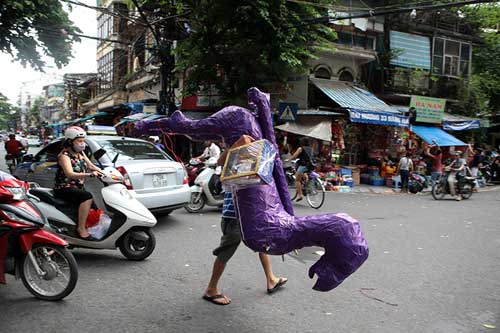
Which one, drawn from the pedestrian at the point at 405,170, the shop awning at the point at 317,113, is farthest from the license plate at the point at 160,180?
the pedestrian at the point at 405,170

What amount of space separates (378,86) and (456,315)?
15.4m

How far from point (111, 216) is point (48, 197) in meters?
0.71

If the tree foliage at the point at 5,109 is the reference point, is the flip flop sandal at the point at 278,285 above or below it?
below

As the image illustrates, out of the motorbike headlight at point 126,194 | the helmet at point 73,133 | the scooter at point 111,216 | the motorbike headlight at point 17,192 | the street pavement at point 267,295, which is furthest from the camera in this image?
the motorbike headlight at point 126,194

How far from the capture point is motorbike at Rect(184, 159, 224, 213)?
823cm

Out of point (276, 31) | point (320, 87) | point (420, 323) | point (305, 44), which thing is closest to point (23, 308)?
point (420, 323)

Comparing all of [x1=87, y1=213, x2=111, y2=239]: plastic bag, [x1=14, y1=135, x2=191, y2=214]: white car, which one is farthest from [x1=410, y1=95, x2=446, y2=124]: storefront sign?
[x1=87, y1=213, x2=111, y2=239]: plastic bag

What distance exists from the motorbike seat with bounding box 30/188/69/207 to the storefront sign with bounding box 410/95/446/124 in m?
15.5

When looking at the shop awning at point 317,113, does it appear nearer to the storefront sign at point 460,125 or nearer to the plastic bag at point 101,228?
the storefront sign at point 460,125

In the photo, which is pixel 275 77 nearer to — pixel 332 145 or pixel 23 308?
pixel 332 145

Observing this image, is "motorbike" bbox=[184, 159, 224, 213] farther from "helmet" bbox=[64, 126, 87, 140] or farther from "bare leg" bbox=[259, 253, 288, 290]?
"bare leg" bbox=[259, 253, 288, 290]

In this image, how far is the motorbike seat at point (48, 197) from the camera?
448 centimetres

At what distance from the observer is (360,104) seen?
49.0 feet

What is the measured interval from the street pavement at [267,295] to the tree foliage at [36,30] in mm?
9716
